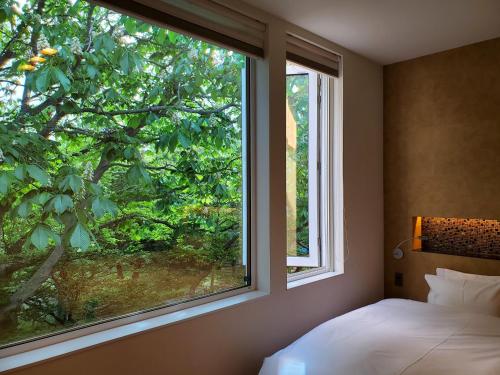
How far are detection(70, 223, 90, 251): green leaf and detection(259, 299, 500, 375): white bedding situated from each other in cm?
105

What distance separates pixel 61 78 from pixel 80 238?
66cm

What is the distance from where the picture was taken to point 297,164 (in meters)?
2.89

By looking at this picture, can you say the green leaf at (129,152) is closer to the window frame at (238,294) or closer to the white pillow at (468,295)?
the window frame at (238,294)

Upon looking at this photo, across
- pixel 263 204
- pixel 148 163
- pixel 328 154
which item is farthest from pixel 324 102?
pixel 148 163

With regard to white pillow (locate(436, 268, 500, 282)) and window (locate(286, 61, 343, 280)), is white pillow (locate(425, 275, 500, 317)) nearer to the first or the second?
white pillow (locate(436, 268, 500, 282))

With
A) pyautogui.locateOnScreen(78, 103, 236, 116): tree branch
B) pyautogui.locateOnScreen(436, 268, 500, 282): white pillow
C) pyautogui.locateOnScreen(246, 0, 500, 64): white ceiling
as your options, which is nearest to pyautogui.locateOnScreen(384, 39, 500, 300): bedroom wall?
pyautogui.locateOnScreen(436, 268, 500, 282): white pillow

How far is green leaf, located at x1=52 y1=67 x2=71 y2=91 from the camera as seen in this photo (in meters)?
1.61

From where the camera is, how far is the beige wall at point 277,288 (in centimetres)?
180

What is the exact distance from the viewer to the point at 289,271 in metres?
2.79

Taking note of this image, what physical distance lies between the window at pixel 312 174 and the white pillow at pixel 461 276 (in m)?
0.74

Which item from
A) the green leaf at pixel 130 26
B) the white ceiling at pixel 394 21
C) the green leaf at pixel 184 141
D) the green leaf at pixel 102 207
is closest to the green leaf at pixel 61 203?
the green leaf at pixel 102 207

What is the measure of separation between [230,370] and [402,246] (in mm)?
1819

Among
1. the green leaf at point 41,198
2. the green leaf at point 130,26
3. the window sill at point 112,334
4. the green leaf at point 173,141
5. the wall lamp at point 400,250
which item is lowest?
the window sill at point 112,334

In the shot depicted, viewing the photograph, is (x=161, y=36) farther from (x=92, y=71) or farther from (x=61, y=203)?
(x=61, y=203)
